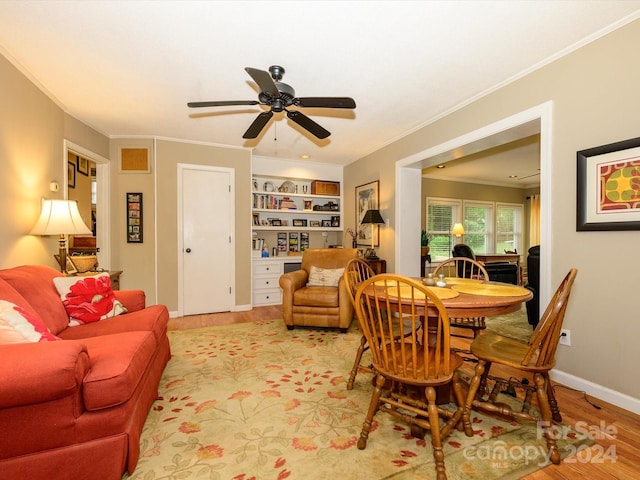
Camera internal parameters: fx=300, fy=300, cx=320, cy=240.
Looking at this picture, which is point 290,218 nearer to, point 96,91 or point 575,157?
point 96,91

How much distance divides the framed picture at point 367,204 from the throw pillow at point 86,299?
10.9 ft

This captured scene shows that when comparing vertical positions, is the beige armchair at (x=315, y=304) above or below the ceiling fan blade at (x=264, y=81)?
below

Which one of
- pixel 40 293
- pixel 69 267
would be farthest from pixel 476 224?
pixel 40 293

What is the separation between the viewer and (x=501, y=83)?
2615 mm

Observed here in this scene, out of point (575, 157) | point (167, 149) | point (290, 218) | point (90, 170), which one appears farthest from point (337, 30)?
point (90, 170)

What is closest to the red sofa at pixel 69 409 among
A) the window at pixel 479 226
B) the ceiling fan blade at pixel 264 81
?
the ceiling fan blade at pixel 264 81

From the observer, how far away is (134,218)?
4059 mm

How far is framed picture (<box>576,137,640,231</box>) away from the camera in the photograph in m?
1.87

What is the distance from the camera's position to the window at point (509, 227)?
24.0 ft

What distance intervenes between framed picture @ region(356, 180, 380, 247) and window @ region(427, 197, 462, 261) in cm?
225

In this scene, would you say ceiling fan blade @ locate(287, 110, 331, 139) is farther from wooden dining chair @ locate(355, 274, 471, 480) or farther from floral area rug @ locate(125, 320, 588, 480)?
floral area rug @ locate(125, 320, 588, 480)

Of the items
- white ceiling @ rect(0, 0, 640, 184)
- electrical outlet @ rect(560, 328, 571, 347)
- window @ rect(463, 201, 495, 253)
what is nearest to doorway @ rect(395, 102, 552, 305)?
electrical outlet @ rect(560, 328, 571, 347)

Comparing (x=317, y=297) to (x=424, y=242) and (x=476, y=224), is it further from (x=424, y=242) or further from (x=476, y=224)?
(x=476, y=224)

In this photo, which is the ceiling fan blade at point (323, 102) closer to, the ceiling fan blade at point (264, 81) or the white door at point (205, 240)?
the ceiling fan blade at point (264, 81)
